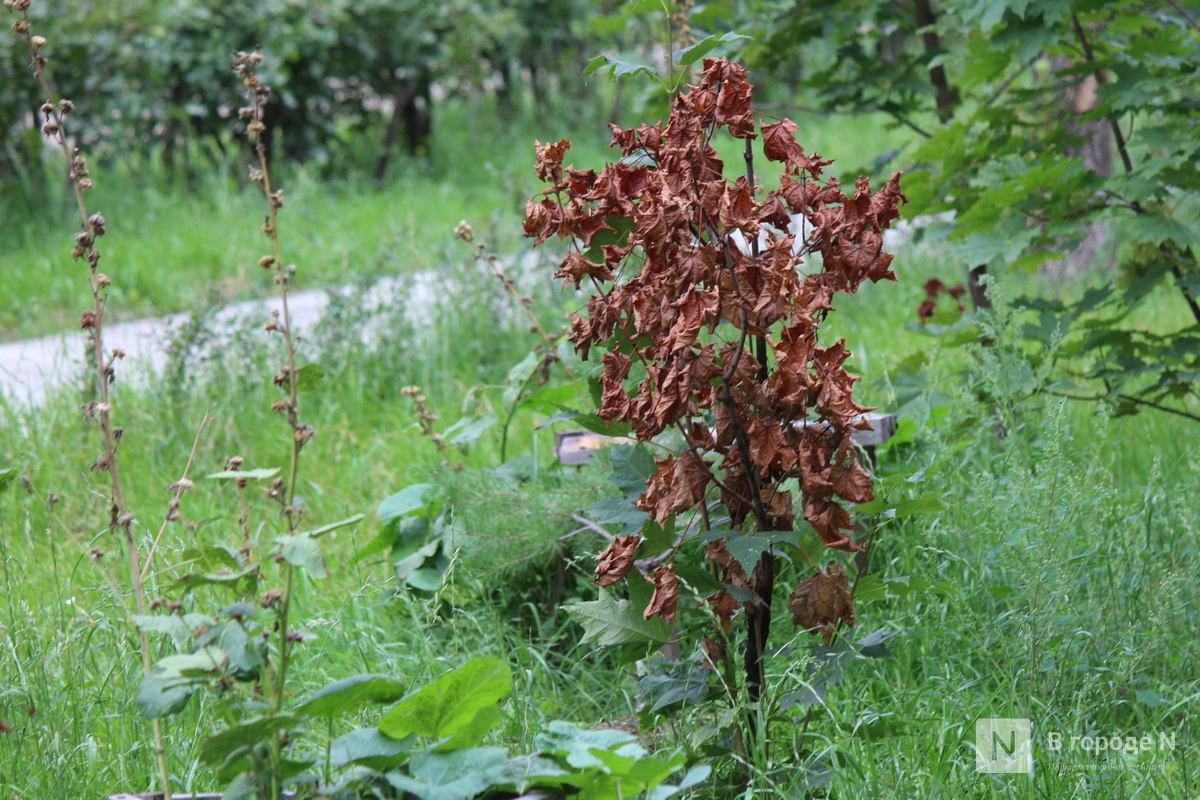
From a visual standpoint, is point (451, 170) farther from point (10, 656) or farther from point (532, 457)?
point (10, 656)

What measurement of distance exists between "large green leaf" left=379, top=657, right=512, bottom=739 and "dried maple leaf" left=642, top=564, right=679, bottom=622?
0.26m

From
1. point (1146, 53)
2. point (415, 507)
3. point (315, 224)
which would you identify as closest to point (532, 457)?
point (415, 507)

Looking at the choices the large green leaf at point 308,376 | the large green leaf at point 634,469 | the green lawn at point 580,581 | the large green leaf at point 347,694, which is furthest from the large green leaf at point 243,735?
the large green leaf at point 634,469

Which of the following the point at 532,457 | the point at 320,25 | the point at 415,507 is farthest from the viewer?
Answer: the point at 320,25

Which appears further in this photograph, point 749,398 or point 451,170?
point 451,170

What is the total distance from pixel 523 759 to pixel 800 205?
956 millimetres

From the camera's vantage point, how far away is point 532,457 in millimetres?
3078

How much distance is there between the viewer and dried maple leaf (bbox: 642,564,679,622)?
1710 millimetres

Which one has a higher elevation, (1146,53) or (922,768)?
(1146,53)

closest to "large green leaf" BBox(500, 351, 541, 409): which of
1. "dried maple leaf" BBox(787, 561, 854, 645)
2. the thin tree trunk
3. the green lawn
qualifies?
the green lawn

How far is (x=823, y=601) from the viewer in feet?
5.63

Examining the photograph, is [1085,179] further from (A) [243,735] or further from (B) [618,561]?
(A) [243,735]

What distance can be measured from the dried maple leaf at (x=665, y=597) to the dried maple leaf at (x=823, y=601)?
193 mm

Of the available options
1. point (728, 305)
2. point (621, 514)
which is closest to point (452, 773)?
point (621, 514)
